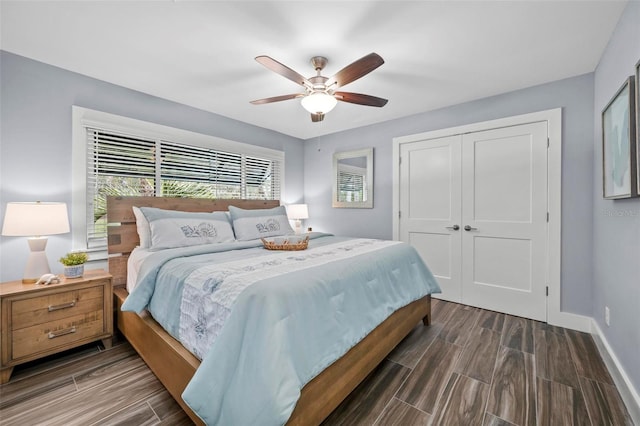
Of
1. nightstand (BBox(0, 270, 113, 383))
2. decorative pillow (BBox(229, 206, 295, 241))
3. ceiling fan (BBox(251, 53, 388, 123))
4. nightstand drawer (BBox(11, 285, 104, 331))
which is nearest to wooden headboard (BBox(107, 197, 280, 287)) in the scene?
nightstand (BBox(0, 270, 113, 383))

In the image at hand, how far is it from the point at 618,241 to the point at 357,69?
2135mm

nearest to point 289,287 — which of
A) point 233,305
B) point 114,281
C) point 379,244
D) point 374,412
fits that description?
point 233,305

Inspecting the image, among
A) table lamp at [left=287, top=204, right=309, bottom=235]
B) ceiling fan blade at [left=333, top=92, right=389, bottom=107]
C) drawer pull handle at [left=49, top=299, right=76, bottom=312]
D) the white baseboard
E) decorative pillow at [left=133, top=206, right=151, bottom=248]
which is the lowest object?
the white baseboard

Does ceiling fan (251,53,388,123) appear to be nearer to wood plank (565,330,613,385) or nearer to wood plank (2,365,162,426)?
wood plank (2,365,162,426)

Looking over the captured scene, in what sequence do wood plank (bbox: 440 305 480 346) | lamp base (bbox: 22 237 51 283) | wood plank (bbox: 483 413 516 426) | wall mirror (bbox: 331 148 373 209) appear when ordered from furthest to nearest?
1. wall mirror (bbox: 331 148 373 209)
2. wood plank (bbox: 440 305 480 346)
3. lamp base (bbox: 22 237 51 283)
4. wood plank (bbox: 483 413 516 426)

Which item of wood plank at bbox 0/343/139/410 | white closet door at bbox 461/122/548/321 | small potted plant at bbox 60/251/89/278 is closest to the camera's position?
wood plank at bbox 0/343/139/410

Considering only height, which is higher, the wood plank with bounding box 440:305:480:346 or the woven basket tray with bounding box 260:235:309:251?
the woven basket tray with bounding box 260:235:309:251

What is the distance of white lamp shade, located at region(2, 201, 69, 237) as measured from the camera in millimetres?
1913

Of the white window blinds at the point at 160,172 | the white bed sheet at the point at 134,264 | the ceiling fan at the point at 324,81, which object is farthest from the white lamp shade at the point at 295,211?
the white bed sheet at the point at 134,264

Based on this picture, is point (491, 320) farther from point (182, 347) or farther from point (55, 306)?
point (55, 306)

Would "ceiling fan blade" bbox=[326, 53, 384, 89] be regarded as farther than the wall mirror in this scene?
No

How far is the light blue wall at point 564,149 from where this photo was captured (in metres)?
2.53

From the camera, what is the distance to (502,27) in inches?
74.2

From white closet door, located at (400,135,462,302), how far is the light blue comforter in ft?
4.68
